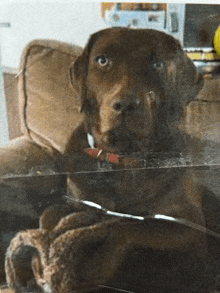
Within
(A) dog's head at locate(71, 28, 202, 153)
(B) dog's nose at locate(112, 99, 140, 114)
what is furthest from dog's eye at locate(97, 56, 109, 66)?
(B) dog's nose at locate(112, 99, 140, 114)

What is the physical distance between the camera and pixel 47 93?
861 millimetres

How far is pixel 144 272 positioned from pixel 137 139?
0.47 m

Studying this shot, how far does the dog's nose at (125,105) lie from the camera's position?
2.79 ft

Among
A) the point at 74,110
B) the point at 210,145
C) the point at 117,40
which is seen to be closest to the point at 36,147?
the point at 74,110

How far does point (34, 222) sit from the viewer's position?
0.96 m

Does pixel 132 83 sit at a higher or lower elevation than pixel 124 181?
higher

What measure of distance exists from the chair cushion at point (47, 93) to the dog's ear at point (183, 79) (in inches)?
11.2

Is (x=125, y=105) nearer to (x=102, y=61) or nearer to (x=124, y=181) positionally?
(x=102, y=61)

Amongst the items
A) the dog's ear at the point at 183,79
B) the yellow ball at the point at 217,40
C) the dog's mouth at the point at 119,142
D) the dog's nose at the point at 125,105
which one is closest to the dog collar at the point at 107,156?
the dog's mouth at the point at 119,142

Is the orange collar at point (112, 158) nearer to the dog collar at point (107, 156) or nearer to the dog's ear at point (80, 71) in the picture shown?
the dog collar at point (107, 156)

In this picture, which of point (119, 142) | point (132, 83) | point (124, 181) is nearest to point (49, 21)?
point (132, 83)

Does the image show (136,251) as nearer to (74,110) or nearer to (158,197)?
(158,197)

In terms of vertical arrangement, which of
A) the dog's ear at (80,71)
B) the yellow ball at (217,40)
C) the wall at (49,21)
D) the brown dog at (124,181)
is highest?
the wall at (49,21)

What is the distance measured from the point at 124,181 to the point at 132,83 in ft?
1.04
